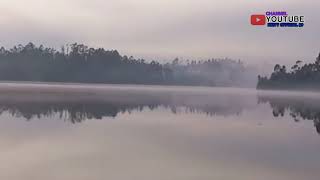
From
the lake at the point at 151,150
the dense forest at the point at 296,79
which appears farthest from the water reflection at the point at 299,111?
the dense forest at the point at 296,79

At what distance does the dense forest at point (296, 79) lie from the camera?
90375mm

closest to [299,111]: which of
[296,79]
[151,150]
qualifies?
[151,150]

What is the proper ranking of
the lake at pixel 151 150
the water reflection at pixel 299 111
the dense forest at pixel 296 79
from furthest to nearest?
1. the dense forest at pixel 296 79
2. the water reflection at pixel 299 111
3. the lake at pixel 151 150

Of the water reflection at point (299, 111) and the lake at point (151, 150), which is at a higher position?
the lake at point (151, 150)

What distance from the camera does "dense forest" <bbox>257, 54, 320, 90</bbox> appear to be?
3558 inches

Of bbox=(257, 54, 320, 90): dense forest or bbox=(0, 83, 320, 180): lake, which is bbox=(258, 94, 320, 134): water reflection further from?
bbox=(257, 54, 320, 90): dense forest

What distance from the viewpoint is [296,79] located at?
10050cm

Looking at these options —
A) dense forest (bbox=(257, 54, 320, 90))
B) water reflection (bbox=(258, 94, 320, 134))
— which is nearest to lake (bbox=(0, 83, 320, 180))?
water reflection (bbox=(258, 94, 320, 134))

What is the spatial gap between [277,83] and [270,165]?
104 metres

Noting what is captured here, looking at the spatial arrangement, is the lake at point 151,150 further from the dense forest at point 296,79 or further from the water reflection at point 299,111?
the dense forest at point 296,79

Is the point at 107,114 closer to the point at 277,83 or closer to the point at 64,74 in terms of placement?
the point at 277,83

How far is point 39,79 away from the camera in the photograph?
120m

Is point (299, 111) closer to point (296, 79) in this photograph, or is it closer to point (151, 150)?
point (151, 150)

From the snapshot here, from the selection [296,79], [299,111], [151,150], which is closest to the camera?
[151,150]
